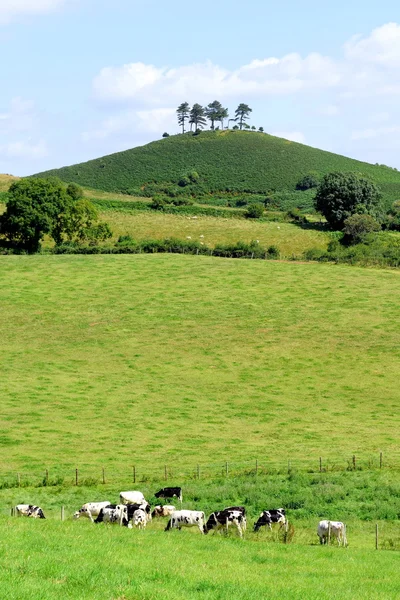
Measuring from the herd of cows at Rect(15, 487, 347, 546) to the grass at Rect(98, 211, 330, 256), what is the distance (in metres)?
87.4

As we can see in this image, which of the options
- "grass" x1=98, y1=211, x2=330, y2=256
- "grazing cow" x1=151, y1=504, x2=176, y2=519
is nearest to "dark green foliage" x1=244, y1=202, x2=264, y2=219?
"grass" x1=98, y1=211, x2=330, y2=256

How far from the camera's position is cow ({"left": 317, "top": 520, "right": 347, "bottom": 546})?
26.9 m

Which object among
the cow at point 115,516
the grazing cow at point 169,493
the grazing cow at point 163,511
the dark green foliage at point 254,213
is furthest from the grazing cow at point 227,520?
the dark green foliage at point 254,213

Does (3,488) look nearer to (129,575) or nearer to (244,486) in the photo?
(244,486)

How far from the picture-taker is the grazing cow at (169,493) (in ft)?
112

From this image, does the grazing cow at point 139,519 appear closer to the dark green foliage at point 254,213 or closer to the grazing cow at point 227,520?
the grazing cow at point 227,520

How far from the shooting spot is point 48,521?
25.7m

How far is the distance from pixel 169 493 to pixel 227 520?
667 centimetres

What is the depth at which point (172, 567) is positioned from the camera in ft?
62.4

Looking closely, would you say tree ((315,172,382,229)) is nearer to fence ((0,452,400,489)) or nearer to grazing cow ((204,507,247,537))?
fence ((0,452,400,489))

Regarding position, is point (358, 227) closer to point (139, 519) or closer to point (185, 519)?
point (139, 519)

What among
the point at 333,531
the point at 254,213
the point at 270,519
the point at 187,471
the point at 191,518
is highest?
the point at 254,213

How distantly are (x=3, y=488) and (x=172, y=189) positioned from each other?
15604 cm

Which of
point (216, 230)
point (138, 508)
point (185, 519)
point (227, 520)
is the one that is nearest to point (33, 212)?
point (216, 230)
